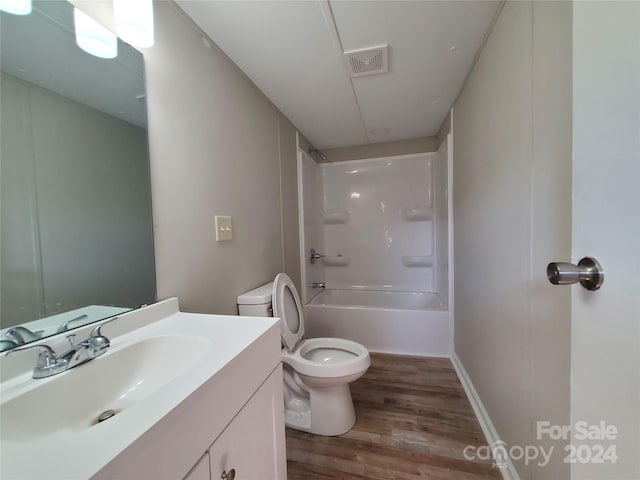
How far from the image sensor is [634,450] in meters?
0.35

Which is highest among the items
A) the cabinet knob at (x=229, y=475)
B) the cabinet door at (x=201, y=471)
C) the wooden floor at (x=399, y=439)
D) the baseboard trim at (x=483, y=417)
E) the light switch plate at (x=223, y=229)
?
the light switch plate at (x=223, y=229)

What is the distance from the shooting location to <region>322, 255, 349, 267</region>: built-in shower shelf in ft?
10.3

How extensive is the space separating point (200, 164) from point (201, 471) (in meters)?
1.15

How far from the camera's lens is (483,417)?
1.39 m

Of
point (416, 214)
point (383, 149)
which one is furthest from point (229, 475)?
point (383, 149)

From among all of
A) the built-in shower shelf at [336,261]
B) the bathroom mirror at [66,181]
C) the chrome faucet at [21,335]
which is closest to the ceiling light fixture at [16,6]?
the bathroom mirror at [66,181]

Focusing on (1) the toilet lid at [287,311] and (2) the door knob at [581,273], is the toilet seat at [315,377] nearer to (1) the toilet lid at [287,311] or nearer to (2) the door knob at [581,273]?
(1) the toilet lid at [287,311]

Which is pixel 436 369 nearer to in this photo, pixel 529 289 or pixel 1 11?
pixel 529 289

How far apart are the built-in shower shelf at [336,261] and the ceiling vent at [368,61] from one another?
2022 millimetres

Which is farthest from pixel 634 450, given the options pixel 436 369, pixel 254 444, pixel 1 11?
pixel 436 369

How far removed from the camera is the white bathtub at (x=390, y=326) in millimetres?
2215

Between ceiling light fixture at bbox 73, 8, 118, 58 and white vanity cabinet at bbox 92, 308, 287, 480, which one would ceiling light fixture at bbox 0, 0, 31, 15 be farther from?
white vanity cabinet at bbox 92, 308, 287, 480

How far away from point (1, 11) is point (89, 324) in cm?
84

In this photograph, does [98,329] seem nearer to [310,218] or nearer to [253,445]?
[253,445]
